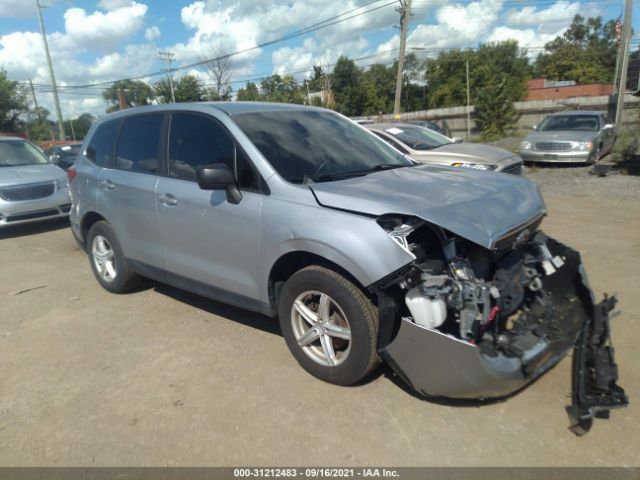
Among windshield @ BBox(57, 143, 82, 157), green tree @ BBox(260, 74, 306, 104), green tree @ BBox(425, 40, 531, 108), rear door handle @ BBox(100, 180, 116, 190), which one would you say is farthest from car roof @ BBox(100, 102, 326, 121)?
green tree @ BBox(260, 74, 306, 104)

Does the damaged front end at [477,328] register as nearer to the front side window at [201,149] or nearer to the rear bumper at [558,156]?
the front side window at [201,149]

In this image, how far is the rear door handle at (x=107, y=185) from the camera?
15.5 ft

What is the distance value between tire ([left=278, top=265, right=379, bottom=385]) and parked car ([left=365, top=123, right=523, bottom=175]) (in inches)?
190

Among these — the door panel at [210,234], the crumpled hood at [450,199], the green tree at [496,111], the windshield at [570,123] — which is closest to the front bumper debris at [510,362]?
the crumpled hood at [450,199]

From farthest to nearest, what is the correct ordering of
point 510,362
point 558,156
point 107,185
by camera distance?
point 558,156 < point 107,185 < point 510,362

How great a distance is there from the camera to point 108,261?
5.19 m

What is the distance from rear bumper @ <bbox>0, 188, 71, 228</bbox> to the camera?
327 inches

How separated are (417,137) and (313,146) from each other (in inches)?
253

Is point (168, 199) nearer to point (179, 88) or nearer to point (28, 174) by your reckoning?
point (28, 174)

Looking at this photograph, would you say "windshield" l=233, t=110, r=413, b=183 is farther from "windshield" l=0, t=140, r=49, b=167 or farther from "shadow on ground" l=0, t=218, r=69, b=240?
"windshield" l=0, t=140, r=49, b=167

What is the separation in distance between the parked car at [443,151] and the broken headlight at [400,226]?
4880mm

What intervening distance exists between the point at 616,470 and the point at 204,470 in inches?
83.0

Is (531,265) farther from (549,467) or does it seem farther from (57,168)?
(57,168)

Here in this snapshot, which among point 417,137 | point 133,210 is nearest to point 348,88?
point 417,137
